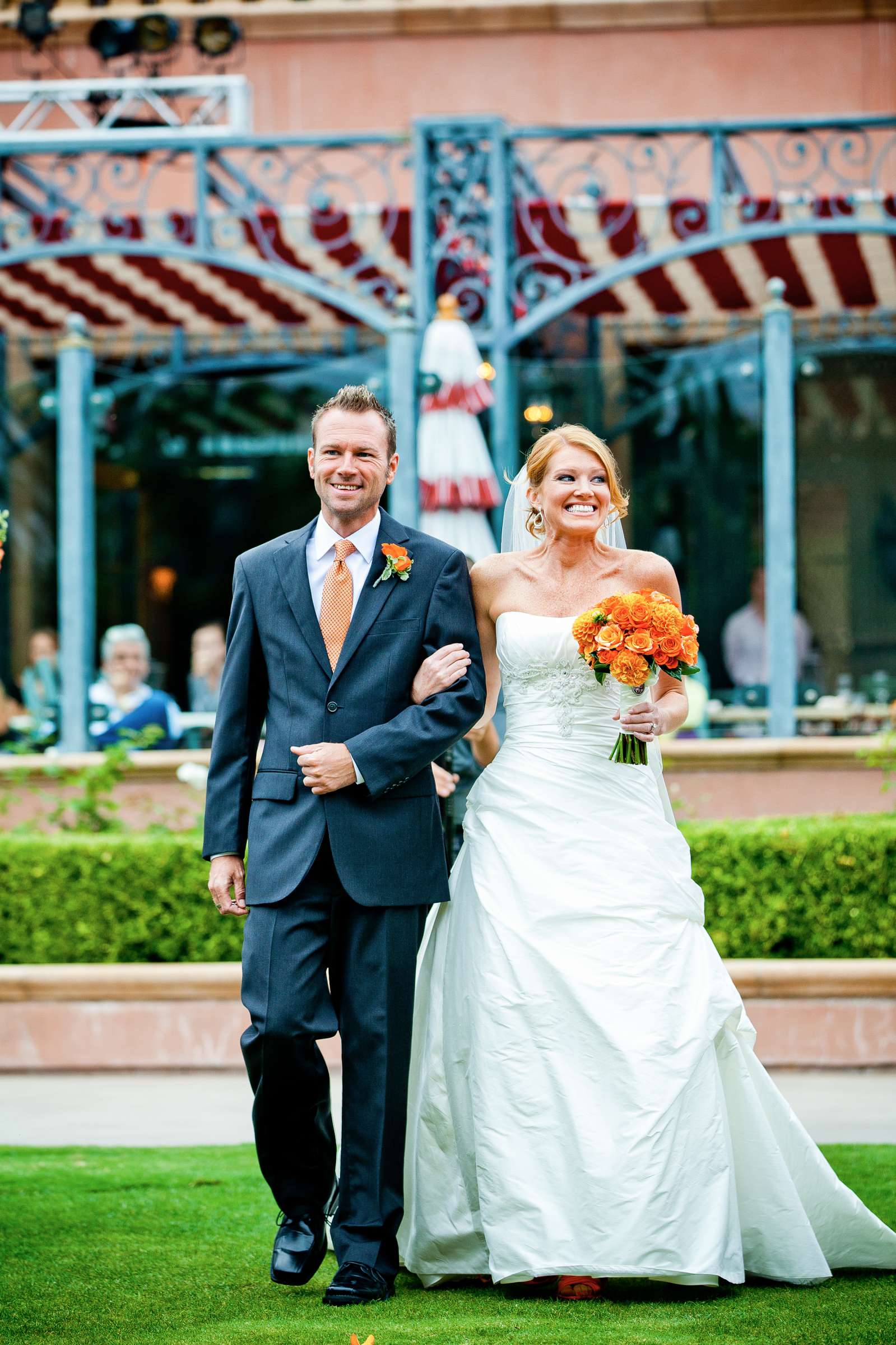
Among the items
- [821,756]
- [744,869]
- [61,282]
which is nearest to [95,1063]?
[744,869]

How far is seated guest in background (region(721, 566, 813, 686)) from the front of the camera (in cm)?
1137

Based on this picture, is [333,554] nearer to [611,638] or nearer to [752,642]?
[611,638]

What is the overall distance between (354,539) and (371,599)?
0.63 ft

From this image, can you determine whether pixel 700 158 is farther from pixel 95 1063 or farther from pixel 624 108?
pixel 95 1063

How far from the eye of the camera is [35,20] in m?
13.0

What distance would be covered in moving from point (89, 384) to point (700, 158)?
615 cm

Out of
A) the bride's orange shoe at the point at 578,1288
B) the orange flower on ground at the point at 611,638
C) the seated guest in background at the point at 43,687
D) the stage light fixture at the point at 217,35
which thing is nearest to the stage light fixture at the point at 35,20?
the stage light fixture at the point at 217,35

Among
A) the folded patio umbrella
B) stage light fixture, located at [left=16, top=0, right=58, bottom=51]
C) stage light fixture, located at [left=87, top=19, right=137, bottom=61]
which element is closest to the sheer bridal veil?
the folded patio umbrella

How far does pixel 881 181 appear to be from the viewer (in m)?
13.9

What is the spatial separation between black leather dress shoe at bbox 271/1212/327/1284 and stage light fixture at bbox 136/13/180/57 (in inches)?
406

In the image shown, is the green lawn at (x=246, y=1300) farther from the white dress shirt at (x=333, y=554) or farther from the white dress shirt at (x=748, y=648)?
the white dress shirt at (x=748, y=648)

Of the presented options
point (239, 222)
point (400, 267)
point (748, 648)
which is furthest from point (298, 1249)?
point (239, 222)

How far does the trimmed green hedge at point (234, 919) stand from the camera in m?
7.34

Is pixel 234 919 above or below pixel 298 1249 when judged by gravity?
above
